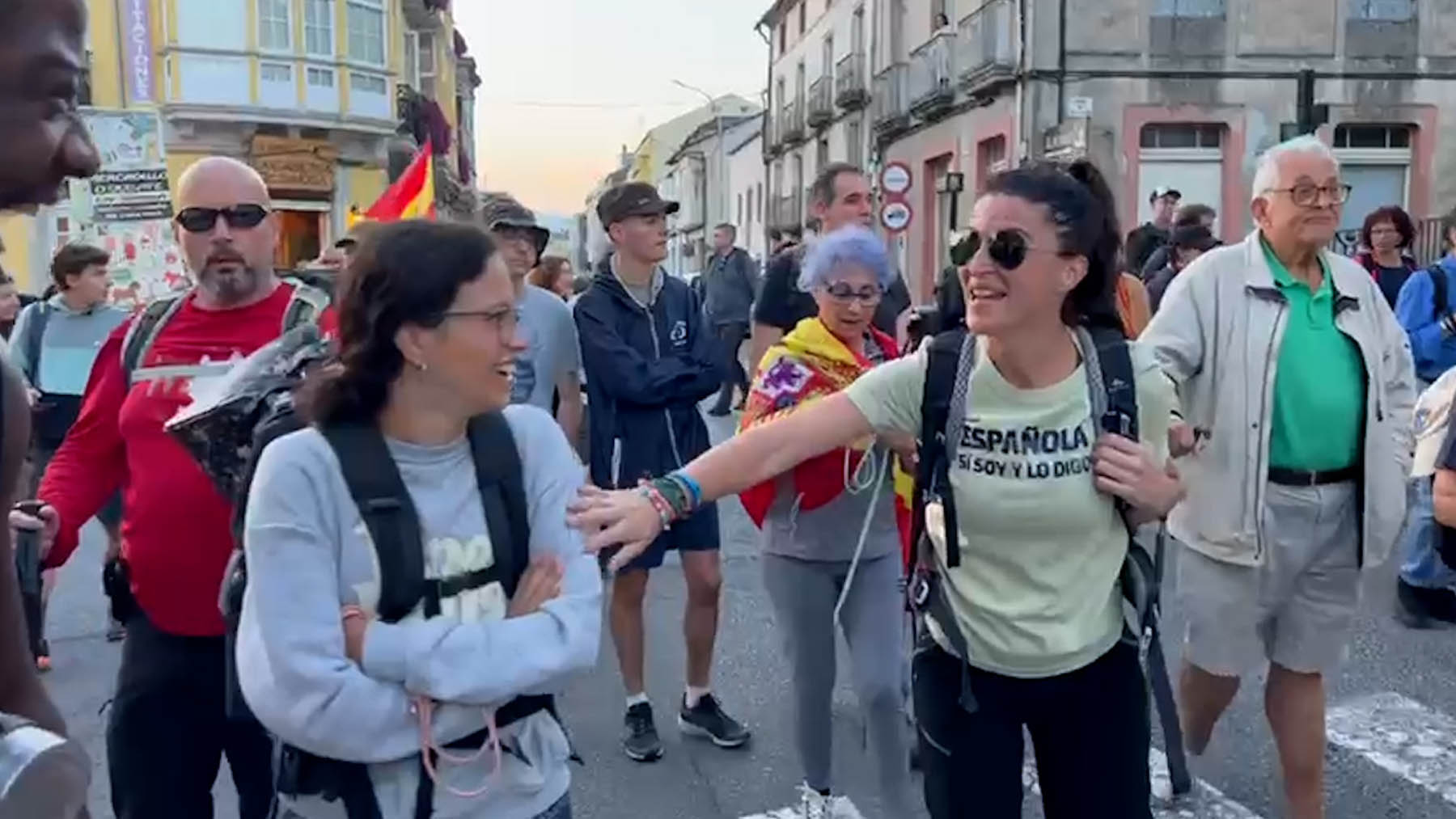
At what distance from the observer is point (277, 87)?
90.2 ft

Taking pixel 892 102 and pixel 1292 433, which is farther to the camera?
pixel 892 102

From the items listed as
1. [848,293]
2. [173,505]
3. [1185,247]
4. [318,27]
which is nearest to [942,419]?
[848,293]

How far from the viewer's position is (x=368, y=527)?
2.17 meters

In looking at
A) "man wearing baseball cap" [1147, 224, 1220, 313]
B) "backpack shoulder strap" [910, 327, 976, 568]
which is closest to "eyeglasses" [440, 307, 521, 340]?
"backpack shoulder strap" [910, 327, 976, 568]

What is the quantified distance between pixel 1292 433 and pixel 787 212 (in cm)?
4241

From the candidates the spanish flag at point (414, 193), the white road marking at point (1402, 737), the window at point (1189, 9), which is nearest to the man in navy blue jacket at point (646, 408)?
the spanish flag at point (414, 193)

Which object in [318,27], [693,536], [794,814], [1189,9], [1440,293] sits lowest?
[794,814]

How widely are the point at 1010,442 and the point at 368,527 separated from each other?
133cm

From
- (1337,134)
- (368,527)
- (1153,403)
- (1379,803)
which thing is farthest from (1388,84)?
(368,527)

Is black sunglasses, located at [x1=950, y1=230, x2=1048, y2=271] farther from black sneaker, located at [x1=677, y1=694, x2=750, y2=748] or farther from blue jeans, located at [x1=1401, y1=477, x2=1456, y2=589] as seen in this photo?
blue jeans, located at [x1=1401, y1=477, x2=1456, y2=589]

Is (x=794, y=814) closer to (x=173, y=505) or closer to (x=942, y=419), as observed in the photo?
(x=942, y=419)

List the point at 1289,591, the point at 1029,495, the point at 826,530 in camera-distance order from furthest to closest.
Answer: the point at 826,530 → the point at 1289,591 → the point at 1029,495

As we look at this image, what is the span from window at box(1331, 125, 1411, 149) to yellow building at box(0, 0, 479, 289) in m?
19.3

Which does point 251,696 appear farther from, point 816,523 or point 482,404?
point 816,523
